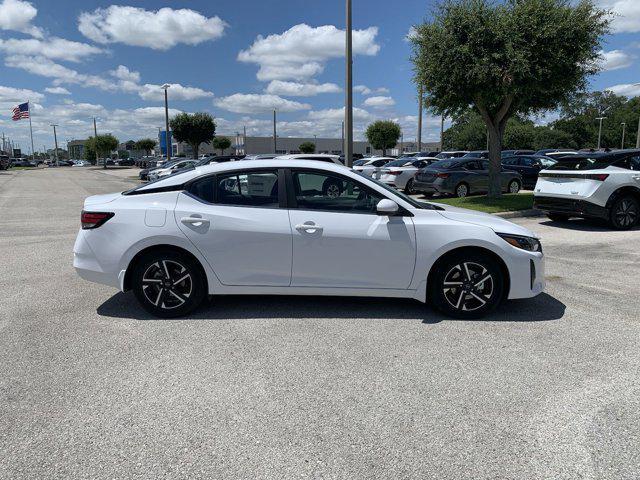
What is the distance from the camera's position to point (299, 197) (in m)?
4.75

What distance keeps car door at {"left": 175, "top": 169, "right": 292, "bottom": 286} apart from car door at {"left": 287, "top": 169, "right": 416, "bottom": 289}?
0.14 meters

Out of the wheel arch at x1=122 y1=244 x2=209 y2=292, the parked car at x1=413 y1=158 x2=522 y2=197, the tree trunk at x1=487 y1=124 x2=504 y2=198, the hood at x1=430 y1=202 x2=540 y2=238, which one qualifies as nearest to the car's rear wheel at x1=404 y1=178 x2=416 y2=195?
the parked car at x1=413 y1=158 x2=522 y2=197

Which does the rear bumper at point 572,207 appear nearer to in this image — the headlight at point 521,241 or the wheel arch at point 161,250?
the headlight at point 521,241

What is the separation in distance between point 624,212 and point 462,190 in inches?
298

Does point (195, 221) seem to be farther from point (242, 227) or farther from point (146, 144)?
point (146, 144)

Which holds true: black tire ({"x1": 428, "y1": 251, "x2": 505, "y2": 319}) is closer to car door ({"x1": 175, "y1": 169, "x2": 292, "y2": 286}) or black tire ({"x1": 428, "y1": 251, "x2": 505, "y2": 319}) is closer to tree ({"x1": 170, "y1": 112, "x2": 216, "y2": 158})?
car door ({"x1": 175, "y1": 169, "x2": 292, "y2": 286})

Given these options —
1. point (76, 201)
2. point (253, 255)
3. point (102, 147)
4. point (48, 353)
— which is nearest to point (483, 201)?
point (253, 255)

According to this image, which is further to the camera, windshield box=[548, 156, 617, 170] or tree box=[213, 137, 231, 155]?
tree box=[213, 137, 231, 155]

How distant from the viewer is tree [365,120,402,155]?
59906 mm

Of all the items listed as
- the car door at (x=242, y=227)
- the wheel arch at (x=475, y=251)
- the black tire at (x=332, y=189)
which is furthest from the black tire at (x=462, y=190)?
the car door at (x=242, y=227)

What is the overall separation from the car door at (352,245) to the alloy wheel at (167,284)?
42.0 inches

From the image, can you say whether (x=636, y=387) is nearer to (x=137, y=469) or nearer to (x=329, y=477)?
(x=329, y=477)

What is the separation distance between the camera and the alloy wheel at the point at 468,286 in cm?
465

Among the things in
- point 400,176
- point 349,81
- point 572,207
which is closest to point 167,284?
point 572,207
